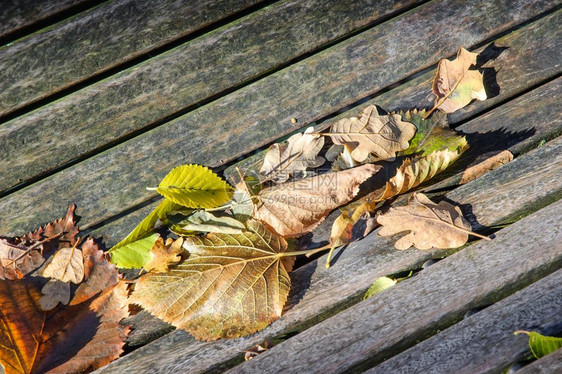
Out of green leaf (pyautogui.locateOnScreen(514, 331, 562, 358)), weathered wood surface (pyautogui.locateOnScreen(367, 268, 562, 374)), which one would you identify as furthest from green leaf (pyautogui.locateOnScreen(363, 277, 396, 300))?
green leaf (pyautogui.locateOnScreen(514, 331, 562, 358))

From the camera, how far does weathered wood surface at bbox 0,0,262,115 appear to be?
1874mm

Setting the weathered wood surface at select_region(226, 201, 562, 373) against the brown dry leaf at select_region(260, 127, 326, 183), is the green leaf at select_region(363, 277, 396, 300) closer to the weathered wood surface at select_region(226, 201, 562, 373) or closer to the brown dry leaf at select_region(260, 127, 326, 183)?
the weathered wood surface at select_region(226, 201, 562, 373)

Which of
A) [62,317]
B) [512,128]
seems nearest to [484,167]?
[512,128]

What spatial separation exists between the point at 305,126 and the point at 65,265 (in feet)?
3.67

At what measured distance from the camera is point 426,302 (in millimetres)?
1833

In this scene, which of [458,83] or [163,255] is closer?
[163,255]

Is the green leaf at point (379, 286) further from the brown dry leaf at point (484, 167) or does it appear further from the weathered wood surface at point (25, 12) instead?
the weathered wood surface at point (25, 12)

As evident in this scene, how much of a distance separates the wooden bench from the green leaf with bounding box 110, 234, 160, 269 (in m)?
0.09

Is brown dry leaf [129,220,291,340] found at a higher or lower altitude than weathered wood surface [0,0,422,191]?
lower

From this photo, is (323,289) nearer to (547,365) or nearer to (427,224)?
(427,224)

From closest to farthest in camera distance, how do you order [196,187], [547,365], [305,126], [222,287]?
[547,365], [222,287], [196,187], [305,126]

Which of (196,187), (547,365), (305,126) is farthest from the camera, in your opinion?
(305,126)

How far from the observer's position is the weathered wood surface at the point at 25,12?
6.02ft

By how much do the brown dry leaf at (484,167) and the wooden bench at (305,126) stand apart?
0.03 metres
